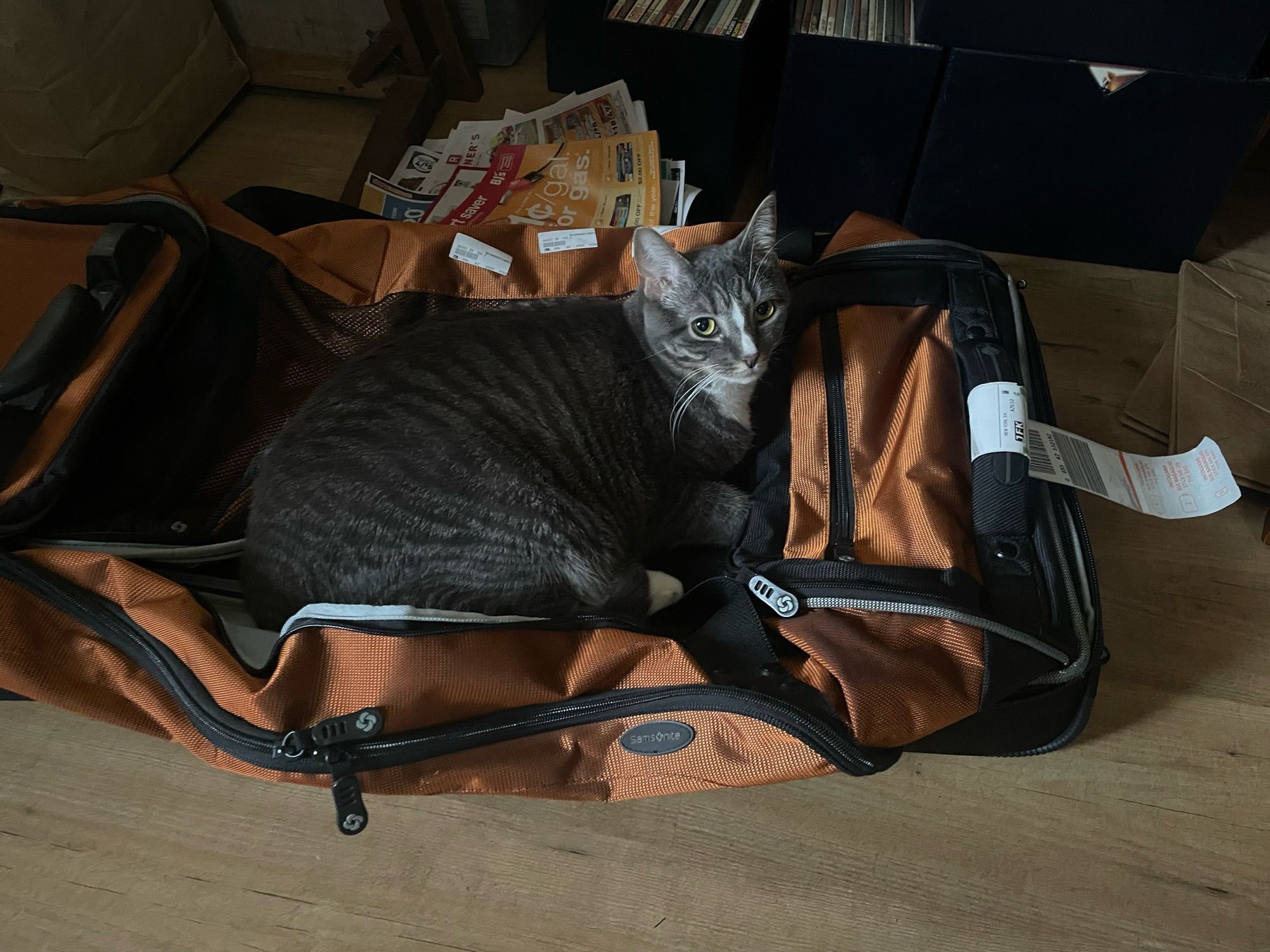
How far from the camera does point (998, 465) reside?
2.84 feet

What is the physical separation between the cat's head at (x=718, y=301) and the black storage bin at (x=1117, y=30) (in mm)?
531

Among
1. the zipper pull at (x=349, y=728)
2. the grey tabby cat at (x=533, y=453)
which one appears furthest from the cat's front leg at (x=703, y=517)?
the zipper pull at (x=349, y=728)

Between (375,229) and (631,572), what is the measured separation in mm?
633

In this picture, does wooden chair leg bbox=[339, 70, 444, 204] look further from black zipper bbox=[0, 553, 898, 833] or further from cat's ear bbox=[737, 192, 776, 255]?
black zipper bbox=[0, 553, 898, 833]

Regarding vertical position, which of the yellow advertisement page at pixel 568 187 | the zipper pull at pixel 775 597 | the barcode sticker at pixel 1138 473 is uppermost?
the yellow advertisement page at pixel 568 187

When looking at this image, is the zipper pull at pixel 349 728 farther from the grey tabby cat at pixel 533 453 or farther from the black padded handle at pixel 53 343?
the black padded handle at pixel 53 343

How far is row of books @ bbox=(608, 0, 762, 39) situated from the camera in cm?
139

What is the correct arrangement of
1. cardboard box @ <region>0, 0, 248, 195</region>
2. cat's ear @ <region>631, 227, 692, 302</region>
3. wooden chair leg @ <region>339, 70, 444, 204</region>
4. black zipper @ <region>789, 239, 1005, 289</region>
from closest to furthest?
cat's ear @ <region>631, 227, 692, 302</region>
black zipper @ <region>789, 239, 1005, 289</region>
cardboard box @ <region>0, 0, 248, 195</region>
wooden chair leg @ <region>339, 70, 444, 204</region>

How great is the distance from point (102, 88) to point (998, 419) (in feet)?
5.51

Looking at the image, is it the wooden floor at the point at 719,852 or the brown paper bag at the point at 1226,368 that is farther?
the brown paper bag at the point at 1226,368

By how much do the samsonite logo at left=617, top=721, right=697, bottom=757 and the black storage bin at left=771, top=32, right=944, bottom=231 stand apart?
1.12 metres

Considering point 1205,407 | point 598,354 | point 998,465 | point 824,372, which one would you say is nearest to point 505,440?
point 598,354

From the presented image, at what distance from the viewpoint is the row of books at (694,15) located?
1393 mm

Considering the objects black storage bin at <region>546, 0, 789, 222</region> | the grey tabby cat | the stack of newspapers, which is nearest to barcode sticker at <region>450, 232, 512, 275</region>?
the grey tabby cat
